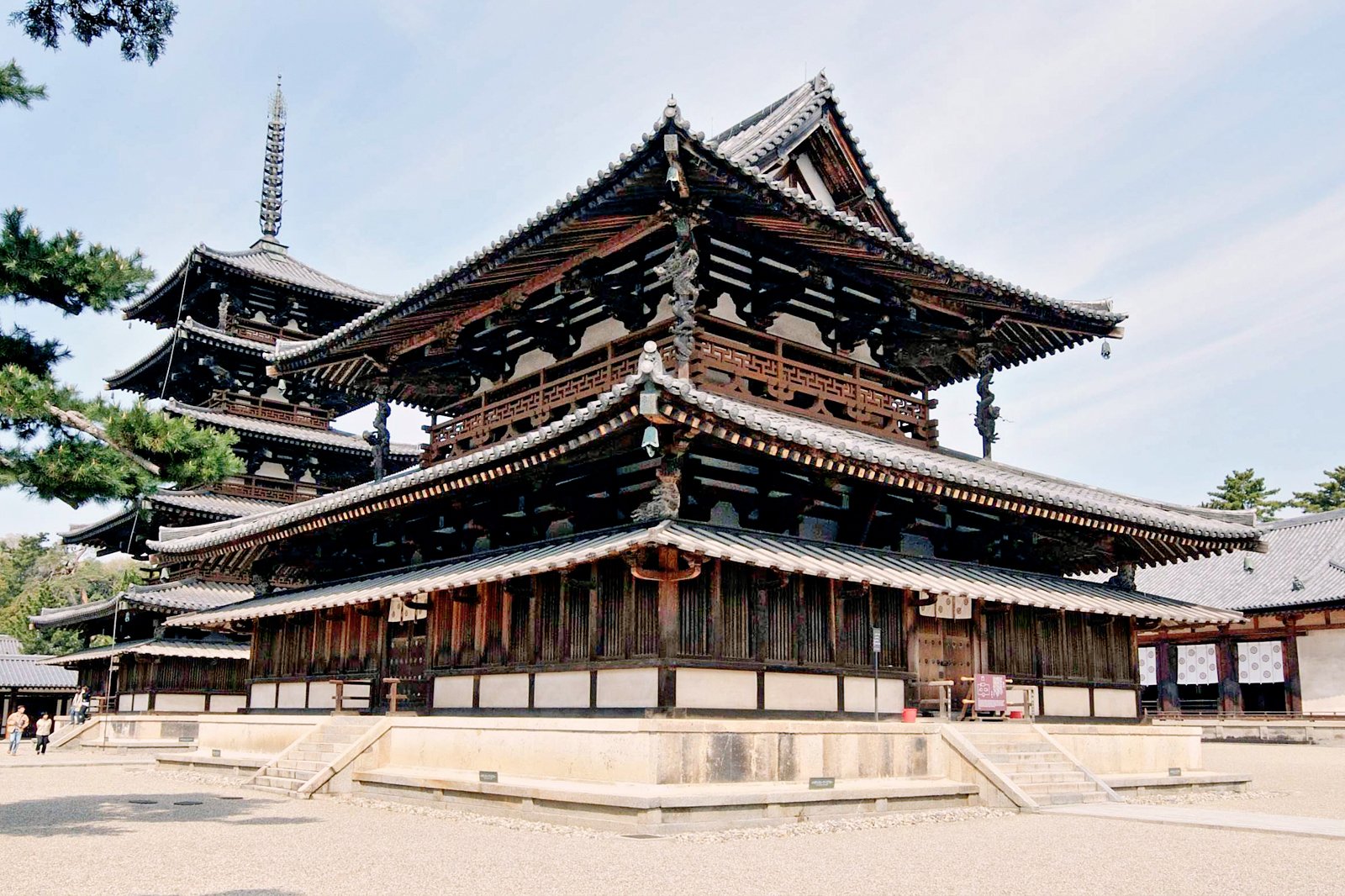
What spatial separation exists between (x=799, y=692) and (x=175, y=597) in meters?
26.0

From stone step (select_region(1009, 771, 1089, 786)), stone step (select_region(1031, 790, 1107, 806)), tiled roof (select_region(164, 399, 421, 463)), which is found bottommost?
stone step (select_region(1031, 790, 1107, 806))

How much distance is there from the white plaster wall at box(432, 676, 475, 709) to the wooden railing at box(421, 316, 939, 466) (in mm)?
4655

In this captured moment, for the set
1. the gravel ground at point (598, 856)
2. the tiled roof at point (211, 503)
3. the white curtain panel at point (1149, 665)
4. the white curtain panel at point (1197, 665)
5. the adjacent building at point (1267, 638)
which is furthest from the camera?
the white curtain panel at point (1149, 665)

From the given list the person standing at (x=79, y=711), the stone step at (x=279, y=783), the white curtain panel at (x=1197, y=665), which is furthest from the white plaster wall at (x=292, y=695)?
the white curtain panel at (x=1197, y=665)

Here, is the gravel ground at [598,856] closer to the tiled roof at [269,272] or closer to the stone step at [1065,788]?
the stone step at [1065,788]

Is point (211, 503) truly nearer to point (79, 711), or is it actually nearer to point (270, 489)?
point (270, 489)

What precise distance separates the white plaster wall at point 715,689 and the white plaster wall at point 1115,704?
9.04 metres

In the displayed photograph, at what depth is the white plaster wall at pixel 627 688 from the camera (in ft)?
50.2

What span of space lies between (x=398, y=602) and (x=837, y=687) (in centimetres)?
872

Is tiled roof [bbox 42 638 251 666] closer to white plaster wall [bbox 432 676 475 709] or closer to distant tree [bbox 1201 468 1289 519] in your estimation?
white plaster wall [bbox 432 676 475 709]

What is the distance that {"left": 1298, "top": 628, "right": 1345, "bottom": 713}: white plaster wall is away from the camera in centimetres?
3822

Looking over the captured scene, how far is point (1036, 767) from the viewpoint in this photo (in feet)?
58.1

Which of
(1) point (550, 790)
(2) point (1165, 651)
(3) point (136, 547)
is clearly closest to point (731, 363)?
(1) point (550, 790)

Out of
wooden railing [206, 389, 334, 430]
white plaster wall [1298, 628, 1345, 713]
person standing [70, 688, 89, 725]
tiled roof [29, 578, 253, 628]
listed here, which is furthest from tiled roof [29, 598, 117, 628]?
white plaster wall [1298, 628, 1345, 713]
